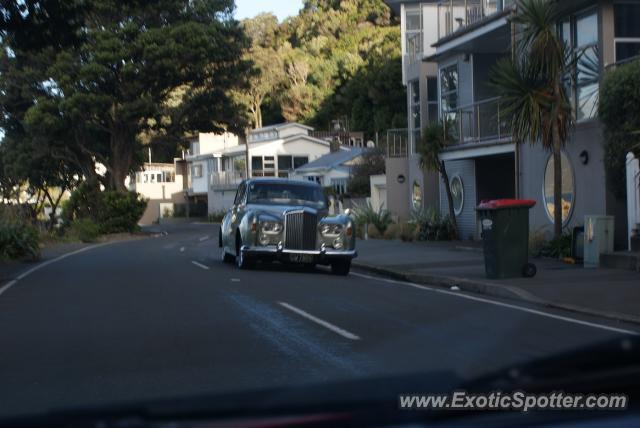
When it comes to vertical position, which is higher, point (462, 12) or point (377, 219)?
point (462, 12)

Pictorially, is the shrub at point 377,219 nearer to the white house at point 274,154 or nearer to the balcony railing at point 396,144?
the balcony railing at point 396,144

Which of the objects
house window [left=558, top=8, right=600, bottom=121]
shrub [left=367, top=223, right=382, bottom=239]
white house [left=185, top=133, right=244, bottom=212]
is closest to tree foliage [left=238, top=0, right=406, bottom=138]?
white house [left=185, top=133, right=244, bottom=212]

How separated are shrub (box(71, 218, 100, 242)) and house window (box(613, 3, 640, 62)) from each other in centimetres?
2647

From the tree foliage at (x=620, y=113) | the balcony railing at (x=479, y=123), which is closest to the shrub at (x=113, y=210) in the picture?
the balcony railing at (x=479, y=123)

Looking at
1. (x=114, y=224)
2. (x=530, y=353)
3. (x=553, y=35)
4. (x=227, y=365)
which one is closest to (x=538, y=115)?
(x=553, y=35)

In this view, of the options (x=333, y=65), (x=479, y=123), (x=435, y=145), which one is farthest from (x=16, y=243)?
(x=333, y=65)

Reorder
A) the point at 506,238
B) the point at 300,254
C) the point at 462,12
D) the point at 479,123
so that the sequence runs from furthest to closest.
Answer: the point at 462,12 → the point at 479,123 → the point at 300,254 → the point at 506,238

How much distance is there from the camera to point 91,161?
152 ft

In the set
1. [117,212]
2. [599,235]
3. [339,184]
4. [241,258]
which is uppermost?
[339,184]

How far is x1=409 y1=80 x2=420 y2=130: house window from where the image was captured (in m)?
33.0

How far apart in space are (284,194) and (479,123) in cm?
833

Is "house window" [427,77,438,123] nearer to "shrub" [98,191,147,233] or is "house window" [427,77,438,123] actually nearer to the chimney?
"shrub" [98,191,147,233]

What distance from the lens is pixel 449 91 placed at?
29719 mm

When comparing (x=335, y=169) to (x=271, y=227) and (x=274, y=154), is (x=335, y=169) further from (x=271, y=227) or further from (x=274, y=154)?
(x=271, y=227)
